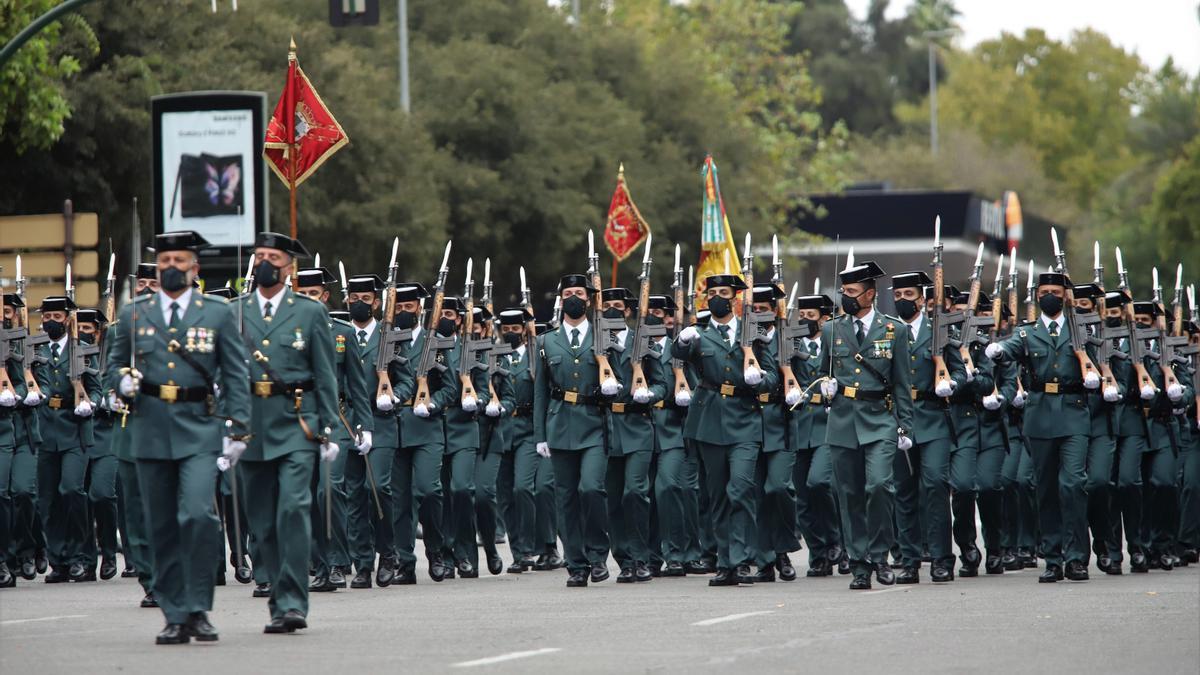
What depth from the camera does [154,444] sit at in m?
13.0

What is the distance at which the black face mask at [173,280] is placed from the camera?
519 inches

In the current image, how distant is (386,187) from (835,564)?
66.9 feet

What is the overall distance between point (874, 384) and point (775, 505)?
185 cm

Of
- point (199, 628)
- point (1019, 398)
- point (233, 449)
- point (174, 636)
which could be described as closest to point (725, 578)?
point (1019, 398)

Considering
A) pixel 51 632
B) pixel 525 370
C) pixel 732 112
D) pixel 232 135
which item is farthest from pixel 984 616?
pixel 732 112

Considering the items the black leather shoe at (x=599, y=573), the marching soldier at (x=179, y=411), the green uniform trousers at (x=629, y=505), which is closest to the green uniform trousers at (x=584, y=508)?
the black leather shoe at (x=599, y=573)

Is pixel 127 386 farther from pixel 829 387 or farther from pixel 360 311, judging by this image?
pixel 829 387

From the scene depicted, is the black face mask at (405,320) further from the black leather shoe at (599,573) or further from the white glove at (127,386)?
the white glove at (127,386)

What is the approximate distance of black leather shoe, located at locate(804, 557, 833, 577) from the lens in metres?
19.0

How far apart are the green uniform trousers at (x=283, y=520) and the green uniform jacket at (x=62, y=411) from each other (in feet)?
18.5

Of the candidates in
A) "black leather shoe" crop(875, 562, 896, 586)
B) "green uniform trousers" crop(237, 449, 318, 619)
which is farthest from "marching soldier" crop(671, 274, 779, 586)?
"green uniform trousers" crop(237, 449, 318, 619)

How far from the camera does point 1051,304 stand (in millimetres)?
18438

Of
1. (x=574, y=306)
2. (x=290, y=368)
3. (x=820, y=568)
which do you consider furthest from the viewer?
(x=820, y=568)

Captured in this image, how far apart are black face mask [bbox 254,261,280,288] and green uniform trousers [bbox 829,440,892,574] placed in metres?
4.77
